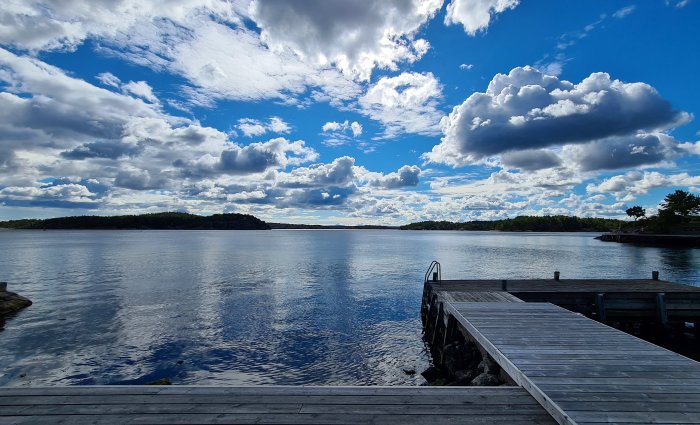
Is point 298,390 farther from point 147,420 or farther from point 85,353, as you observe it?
point 85,353

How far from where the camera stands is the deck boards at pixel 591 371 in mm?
5699

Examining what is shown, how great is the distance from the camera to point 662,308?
1697cm

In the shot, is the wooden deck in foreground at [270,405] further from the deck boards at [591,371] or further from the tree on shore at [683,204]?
the tree on shore at [683,204]

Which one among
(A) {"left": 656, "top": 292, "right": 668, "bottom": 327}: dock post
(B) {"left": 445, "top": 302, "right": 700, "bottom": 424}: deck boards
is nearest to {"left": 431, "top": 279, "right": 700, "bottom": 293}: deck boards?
(A) {"left": 656, "top": 292, "right": 668, "bottom": 327}: dock post

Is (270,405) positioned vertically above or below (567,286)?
above

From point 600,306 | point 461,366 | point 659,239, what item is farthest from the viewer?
point 659,239

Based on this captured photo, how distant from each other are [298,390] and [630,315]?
58.2 feet

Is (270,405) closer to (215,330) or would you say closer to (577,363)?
(577,363)

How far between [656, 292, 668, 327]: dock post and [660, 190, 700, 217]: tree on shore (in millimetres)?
121371

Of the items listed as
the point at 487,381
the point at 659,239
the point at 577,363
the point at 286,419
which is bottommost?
the point at 487,381

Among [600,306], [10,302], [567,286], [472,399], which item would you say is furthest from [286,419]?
[10,302]

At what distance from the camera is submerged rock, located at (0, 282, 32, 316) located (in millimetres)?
23734

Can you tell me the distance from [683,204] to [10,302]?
14500 centimetres

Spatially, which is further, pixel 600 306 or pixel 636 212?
pixel 636 212
